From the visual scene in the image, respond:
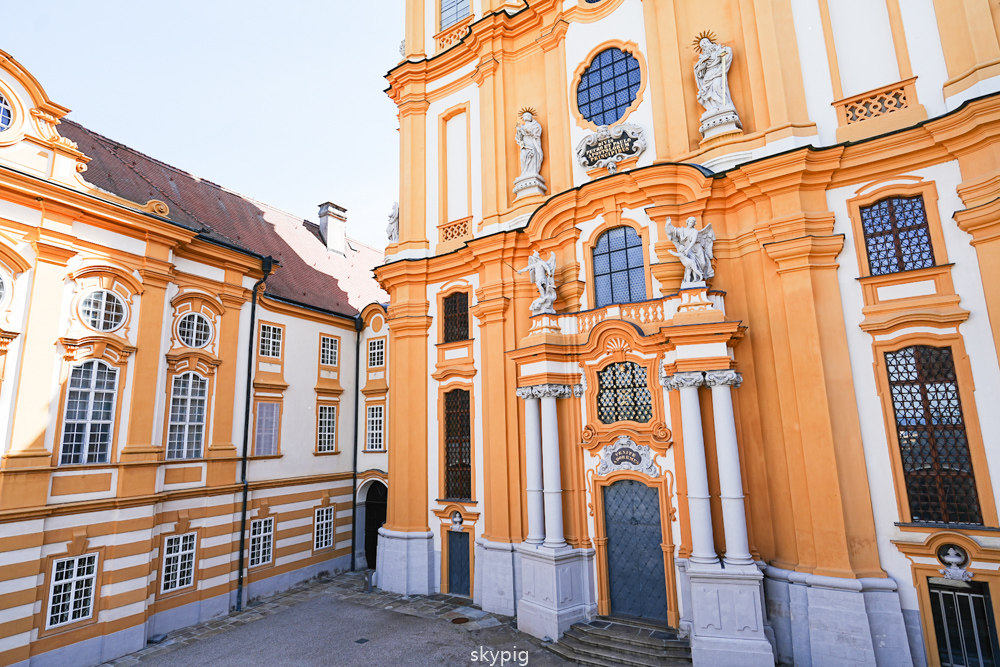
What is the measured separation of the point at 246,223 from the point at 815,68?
765 inches

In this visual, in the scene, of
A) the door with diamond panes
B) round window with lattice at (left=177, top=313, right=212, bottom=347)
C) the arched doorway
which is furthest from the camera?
the arched doorway

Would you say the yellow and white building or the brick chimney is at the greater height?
the brick chimney

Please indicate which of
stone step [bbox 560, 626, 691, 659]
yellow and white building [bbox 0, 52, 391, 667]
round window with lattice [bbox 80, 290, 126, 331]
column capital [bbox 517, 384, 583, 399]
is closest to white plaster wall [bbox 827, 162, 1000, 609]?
stone step [bbox 560, 626, 691, 659]

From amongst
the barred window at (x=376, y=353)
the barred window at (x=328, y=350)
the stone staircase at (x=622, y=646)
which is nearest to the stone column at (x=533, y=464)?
the stone staircase at (x=622, y=646)

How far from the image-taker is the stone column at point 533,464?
12945mm

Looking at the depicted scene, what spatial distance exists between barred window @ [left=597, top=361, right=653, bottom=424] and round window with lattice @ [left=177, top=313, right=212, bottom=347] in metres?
11.3

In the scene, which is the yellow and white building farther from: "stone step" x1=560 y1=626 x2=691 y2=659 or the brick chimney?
"stone step" x1=560 y1=626 x2=691 y2=659

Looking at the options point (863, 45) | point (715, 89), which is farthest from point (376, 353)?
point (863, 45)

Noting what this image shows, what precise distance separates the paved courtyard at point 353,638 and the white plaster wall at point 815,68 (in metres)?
12.6

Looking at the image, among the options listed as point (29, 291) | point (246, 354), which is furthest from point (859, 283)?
point (29, 291)

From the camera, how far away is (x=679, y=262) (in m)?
12.4

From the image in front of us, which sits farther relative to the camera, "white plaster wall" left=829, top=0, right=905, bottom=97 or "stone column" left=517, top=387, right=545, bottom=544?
"stone column" left=517, top=387, right=545, bottom=544

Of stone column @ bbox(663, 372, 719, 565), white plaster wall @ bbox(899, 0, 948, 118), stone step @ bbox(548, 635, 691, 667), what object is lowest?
stone step @ bbox(548, 635, 691, 667)

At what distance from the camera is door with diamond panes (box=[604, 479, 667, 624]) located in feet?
38.8
